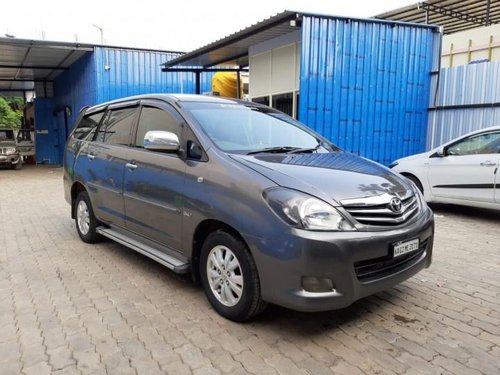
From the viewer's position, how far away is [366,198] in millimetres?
2963

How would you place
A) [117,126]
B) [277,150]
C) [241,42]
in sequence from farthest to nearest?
[241,42]
[117,126]
[277,150]

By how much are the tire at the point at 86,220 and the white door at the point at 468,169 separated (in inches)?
216

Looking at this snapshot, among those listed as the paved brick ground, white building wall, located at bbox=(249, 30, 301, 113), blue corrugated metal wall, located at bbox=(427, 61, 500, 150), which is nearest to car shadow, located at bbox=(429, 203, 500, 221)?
blue corrugated metal wall, located at bbox=(427, 61, 500, 150)

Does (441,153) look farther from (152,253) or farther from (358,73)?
(152,253)

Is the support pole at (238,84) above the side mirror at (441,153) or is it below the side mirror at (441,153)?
above

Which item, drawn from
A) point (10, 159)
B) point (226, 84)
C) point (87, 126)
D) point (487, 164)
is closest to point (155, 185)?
point (87, 126)

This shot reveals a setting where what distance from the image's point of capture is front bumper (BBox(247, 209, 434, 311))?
106 inches

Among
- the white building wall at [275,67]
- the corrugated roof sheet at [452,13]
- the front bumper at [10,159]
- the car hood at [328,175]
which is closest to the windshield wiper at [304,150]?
the car hood at [328,175]

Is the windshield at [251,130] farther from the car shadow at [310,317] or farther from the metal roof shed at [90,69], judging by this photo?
the metal roof shed at [90,69]

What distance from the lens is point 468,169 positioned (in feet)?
21.9

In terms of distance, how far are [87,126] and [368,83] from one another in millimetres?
6528

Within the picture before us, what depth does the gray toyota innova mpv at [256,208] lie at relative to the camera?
2.75 metres

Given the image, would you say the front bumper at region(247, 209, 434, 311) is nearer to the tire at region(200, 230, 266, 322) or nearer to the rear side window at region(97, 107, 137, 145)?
the tire at region(200, 230, 266, 322)

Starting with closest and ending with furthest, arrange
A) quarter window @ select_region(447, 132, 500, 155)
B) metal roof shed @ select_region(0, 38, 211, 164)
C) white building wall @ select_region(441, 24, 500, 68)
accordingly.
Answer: quarter window @ select_region(447, 132, 500, 155) < white building wall @ select_region(441, 24, 500, 68) < metal roof shed @ select_region(0, 38, 211, 164)
